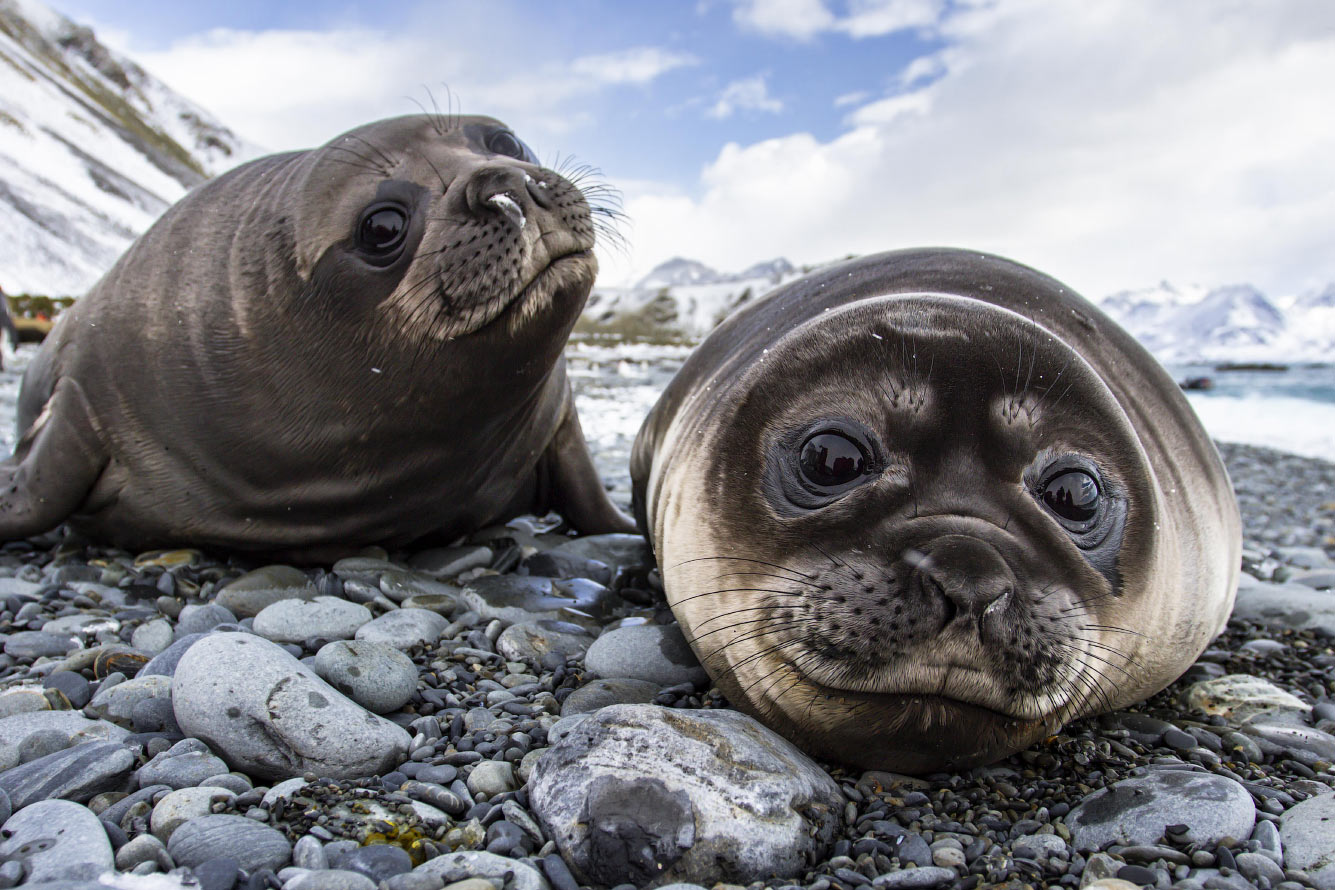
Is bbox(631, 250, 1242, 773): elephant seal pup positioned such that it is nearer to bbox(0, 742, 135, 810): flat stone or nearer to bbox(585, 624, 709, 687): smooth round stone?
bbox(585, 624, 709, 687): smooth round stone

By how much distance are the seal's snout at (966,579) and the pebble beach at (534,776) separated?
45 cm

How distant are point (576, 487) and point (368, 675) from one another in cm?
223

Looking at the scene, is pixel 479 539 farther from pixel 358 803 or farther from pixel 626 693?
pixel 358 803

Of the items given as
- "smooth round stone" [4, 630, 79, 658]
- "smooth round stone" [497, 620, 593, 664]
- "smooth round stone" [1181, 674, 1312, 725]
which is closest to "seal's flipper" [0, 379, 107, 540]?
"smooth round stone" [4, 630, 79, 658]

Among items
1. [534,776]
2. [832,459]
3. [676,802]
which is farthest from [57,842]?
[832,459]

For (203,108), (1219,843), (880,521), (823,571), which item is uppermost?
(203,108)

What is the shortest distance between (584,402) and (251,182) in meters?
10.2

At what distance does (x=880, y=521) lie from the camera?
2047mm

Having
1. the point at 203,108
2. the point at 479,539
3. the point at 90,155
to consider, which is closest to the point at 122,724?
the point at 479,539

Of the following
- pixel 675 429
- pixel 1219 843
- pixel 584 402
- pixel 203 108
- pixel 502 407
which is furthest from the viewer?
pixel 203 108

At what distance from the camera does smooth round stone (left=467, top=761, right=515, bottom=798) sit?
1.98 m

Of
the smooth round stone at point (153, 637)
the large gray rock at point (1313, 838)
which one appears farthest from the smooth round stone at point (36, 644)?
the large gray rock at point (1313, 838)

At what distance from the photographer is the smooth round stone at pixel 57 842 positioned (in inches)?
62.6

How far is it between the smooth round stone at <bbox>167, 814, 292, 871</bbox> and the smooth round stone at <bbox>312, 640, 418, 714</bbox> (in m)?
0.62
